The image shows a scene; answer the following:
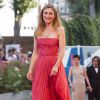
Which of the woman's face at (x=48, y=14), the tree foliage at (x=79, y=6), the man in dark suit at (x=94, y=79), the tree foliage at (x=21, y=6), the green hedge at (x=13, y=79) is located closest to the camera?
the woman's face at (x=48, y=14)

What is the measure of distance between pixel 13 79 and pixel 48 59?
500 cm

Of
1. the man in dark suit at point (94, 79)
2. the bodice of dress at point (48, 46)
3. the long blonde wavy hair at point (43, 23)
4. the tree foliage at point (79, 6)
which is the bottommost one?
the man in dark suit at point (94, 79)

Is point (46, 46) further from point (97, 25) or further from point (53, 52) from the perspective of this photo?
point (97, 25)

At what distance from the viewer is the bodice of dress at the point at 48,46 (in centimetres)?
729

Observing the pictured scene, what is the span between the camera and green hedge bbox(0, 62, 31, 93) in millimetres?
11969

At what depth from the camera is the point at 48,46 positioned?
24.0ft

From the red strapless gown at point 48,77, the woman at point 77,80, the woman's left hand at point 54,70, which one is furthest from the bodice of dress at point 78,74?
the woman's left hand at point 54,70

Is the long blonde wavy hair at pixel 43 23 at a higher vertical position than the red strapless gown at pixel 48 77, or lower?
higher

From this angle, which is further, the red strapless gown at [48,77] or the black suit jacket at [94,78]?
the black suit jacket at [94,78]

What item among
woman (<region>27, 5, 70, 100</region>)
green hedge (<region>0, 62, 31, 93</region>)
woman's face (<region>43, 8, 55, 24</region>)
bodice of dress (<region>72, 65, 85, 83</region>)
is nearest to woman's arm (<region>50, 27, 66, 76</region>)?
woman (<region>27, 5, 70, 100</region>)

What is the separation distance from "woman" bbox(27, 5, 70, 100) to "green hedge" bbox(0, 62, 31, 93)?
457 cm

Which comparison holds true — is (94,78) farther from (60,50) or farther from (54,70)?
(54,70)

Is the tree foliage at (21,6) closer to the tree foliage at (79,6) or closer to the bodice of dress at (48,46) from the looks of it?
the tree foliage at (79,6)

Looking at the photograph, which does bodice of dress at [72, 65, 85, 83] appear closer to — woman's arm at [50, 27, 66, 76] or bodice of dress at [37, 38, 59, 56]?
bodice of dress at [37, 38, 59, 56]
